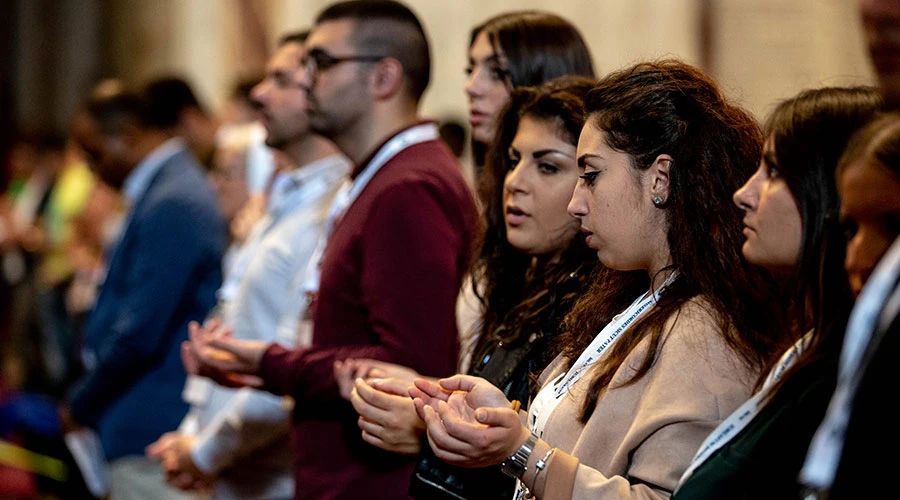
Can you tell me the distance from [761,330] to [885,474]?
2.66 feet

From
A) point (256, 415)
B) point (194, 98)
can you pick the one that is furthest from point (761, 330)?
point (194, 98)

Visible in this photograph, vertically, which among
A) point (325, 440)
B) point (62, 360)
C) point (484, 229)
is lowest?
point (62, 360)

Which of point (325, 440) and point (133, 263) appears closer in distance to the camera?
point (325, 440)

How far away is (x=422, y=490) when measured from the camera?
8.30ft

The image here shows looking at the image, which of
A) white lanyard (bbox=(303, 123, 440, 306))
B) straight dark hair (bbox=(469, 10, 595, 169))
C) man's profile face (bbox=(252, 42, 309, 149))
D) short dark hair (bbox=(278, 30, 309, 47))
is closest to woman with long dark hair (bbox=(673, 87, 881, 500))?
straight dark hair (bbox=(469, 10, 595, 169))

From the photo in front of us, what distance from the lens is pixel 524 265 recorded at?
2.93 m

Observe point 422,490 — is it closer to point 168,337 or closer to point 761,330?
point 761,330

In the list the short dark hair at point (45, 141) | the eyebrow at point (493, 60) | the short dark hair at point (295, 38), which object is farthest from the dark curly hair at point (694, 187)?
the short dark hair at point (45, 141)

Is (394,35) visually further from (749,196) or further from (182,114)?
(182,114)

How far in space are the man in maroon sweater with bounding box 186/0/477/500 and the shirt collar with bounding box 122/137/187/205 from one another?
1939mm

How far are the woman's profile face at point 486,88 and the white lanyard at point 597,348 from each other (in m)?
1.07

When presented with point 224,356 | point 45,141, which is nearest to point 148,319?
point 224,356

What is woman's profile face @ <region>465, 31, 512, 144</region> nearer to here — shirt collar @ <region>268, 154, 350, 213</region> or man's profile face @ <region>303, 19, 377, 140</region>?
man's profile face @ <region>303, 19, 377, 140</region>

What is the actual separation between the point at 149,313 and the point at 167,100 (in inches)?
57.3
